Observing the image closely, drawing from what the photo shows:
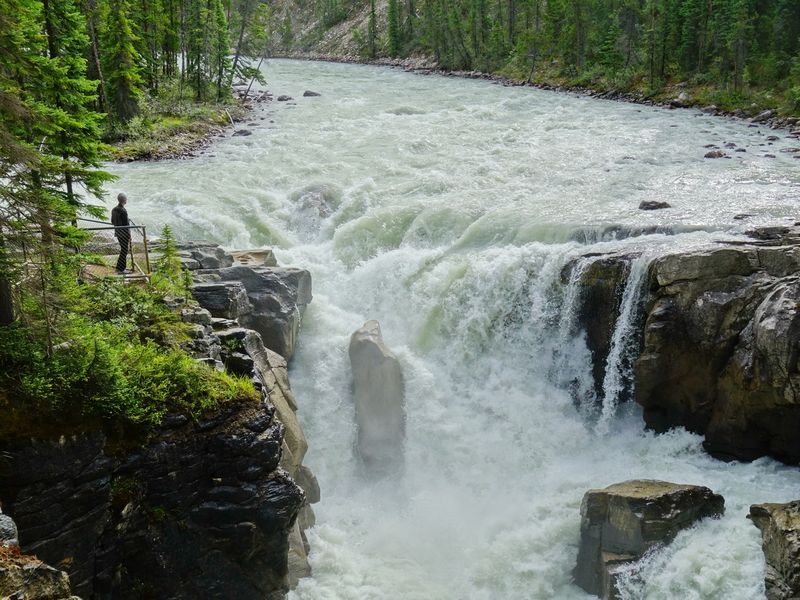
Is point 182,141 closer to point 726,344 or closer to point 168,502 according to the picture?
point 168,502

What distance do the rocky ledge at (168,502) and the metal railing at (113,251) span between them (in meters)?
4.00

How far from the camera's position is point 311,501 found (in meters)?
19.2

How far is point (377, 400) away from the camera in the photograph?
21.4 m

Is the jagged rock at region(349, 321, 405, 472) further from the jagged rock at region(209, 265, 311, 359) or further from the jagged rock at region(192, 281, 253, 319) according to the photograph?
the jagged rock at region(192, 281, 253, 319)

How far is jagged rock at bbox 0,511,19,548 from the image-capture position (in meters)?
9.98

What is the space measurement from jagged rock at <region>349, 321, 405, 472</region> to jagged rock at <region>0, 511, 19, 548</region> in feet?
37.4

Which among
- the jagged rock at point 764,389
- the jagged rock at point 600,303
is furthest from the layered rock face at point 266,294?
the jagged rock at point 764,389

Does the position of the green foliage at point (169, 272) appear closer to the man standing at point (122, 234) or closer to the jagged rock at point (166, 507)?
the man standing at point (122, 234)

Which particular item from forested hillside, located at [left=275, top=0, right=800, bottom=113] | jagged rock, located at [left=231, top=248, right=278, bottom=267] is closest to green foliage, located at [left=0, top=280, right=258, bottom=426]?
jagged rock, located at [left=231, top=248, right=278, bottom=267]

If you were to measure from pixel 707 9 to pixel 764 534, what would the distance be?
57847 mm

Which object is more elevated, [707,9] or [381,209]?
[707,9]

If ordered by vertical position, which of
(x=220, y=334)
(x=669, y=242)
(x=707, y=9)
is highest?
(x=707, y=9)

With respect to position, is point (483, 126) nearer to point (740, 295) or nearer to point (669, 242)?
point (669, 242)

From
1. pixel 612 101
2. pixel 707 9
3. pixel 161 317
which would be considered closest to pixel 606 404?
pixel 161 317
